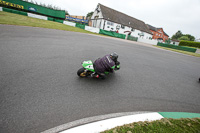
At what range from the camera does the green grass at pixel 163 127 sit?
5.69 ft

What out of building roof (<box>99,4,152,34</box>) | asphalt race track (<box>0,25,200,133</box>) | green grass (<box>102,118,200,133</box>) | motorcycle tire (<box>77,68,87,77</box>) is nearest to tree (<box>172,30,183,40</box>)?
building roof (<box>99,4,152,34</box>)

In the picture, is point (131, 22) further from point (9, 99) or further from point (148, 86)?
point (9, 99)

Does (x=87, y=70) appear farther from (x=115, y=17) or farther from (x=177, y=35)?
(x=177, y=35)

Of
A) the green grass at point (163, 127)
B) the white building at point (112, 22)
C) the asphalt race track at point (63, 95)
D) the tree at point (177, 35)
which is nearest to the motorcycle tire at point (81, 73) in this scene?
the asphalt race track at point (63, 95)

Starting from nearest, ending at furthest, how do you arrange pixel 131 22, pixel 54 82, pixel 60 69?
pixel 54 82
pixel 60 69
pixel 131 22

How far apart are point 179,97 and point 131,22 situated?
146ft

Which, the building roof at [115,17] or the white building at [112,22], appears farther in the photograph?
the building roof at [115,17]

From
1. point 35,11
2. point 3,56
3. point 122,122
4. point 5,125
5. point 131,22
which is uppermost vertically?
point 131,22

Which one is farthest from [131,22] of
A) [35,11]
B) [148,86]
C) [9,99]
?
[9,99]

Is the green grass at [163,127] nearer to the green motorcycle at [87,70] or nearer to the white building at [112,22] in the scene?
the green motorcycle at [87,70]

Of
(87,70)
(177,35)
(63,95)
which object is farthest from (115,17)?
(177,35)

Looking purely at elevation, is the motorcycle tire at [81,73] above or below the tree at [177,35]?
below

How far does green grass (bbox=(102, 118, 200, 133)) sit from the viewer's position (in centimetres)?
173

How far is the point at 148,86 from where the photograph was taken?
3752mm
